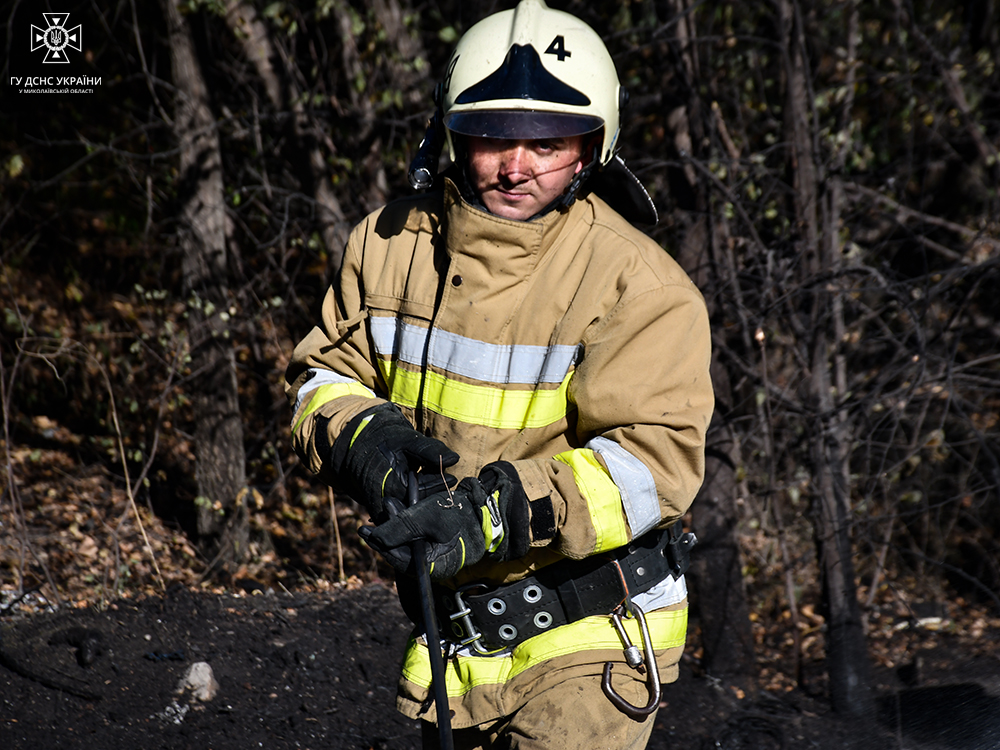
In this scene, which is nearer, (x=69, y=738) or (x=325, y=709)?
(x=69, y=738)

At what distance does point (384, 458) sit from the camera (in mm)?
1989

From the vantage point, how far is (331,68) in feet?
17.5

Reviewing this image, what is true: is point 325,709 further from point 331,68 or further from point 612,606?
point 331,68

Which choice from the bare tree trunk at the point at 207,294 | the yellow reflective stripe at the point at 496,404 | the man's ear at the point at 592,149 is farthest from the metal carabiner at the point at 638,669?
the bare tree trunk at the point at 207,294

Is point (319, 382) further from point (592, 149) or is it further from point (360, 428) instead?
point (592, 149)

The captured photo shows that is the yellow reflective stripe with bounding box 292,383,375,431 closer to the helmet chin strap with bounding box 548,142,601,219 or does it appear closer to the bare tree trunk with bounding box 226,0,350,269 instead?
the helmet chin strap with bounding box 548,142,601,219

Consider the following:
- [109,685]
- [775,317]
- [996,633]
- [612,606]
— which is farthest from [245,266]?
[996,633]

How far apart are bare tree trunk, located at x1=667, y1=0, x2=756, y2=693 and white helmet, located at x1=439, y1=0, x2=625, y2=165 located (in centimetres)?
222

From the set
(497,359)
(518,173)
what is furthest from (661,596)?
(518,173)

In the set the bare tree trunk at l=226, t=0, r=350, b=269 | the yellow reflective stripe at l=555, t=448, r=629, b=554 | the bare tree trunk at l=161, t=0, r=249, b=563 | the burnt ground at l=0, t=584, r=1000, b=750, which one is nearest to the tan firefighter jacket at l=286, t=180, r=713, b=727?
the yellow reflective stripe at l=555, t=448, r=629, b=554

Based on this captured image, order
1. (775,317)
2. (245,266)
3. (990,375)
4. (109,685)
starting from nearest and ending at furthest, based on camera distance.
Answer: (109,685) < (775,317) < (990,375) < (245,266)

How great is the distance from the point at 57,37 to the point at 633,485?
5.66 metres

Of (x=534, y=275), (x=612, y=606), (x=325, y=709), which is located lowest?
(x=325, y=709)

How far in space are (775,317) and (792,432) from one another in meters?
0.59
